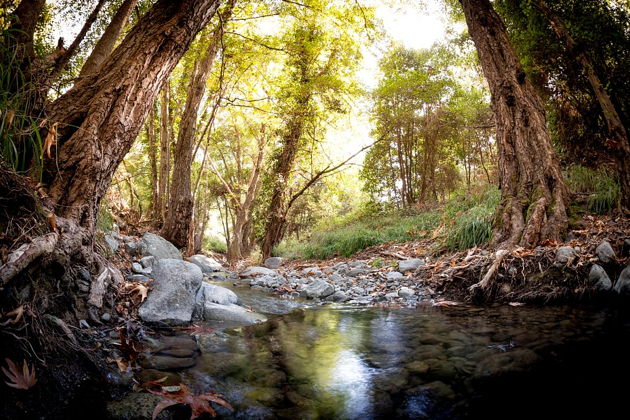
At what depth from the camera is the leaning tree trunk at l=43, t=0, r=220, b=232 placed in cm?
237

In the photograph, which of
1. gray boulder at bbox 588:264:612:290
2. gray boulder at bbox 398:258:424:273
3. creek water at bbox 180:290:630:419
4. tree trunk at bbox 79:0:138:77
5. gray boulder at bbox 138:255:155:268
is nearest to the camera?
creek water at bbox 180:290:630:419

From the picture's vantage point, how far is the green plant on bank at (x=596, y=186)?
4816 mm

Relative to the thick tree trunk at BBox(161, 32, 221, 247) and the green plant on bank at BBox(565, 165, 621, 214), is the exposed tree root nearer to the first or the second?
the thick tree trunk at BBox(161, 32, 221, 247)

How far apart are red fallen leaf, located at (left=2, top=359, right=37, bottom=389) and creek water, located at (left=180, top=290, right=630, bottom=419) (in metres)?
0.72

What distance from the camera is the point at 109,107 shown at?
2559 millimetres

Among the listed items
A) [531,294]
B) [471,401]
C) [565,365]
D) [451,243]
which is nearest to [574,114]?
[451,243]

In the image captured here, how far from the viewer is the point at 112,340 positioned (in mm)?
2070

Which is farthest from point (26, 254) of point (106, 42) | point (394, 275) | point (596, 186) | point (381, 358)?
point (596, 186)

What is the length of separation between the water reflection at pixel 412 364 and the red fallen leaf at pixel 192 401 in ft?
0.33

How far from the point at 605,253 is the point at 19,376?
489 centimetres

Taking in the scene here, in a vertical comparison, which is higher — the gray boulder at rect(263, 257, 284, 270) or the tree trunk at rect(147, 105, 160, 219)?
the tree trunk at rect(147, 105, 160, 219)

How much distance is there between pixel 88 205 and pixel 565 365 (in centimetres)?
329

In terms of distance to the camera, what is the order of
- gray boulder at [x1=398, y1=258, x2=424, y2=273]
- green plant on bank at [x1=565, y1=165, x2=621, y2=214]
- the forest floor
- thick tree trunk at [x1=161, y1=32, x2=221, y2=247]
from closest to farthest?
the forest floor
green plant on bank at [x1=565, y1=165, x2=621, y2=214]
gray boulder at [x1=398, y1=258, x2=424, y2=273]
thick tree trunk at [x1=161, y1=32, x2=221, y2=247]

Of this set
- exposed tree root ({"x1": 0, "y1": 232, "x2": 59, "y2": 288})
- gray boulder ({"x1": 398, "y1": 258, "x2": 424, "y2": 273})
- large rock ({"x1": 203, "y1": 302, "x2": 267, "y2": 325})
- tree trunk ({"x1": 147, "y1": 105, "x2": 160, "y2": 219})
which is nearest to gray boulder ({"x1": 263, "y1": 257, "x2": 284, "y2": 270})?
tree trunk ({"x1": 147, "y1": 105, "x2": 160, "y2": 219})
